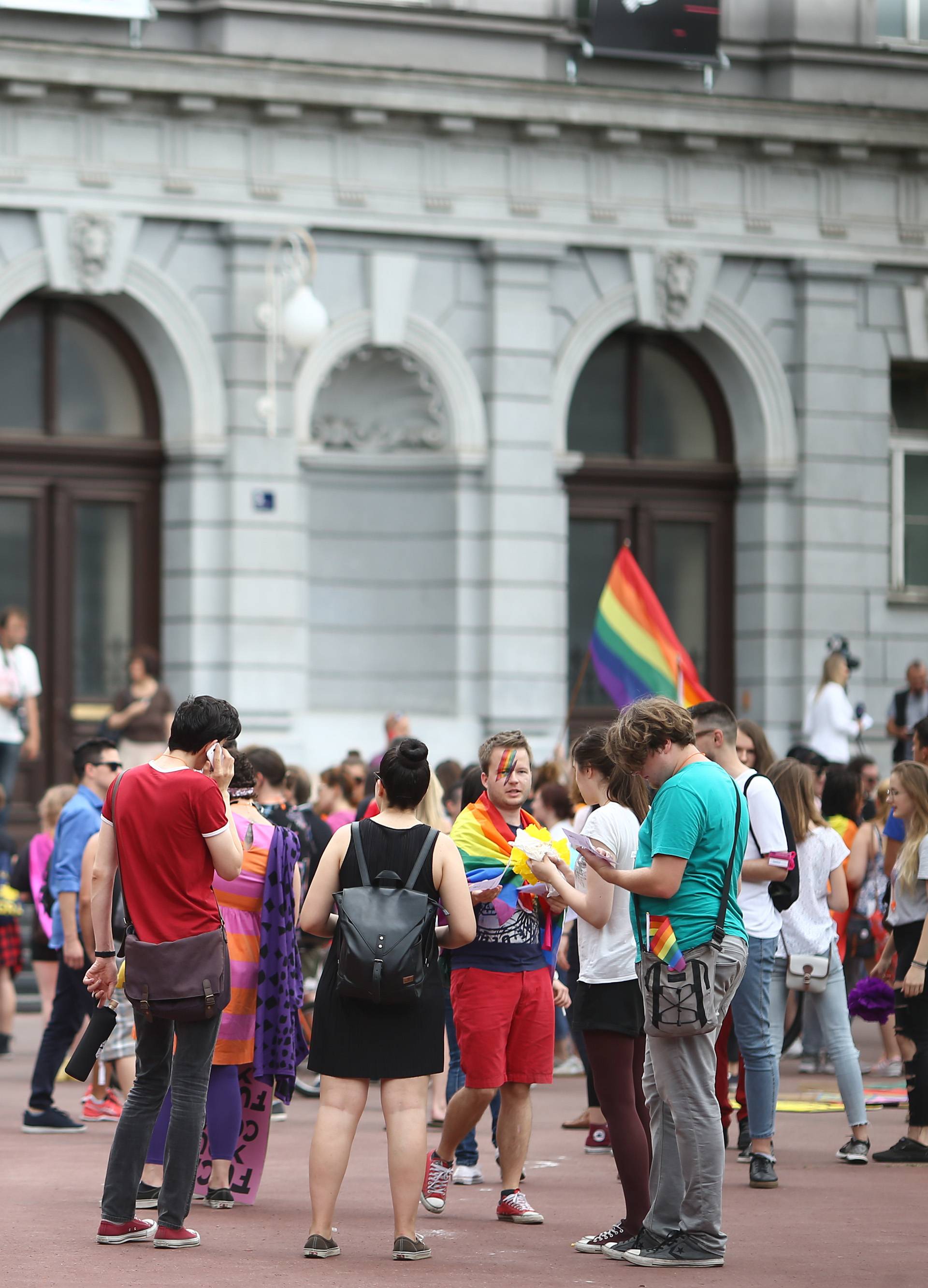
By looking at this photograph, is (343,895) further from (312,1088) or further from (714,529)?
(714,529)

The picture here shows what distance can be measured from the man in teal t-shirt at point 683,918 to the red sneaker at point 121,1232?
1743 millimetres

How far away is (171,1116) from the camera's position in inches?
323

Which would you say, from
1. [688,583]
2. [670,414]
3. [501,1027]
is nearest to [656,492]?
[670,414]

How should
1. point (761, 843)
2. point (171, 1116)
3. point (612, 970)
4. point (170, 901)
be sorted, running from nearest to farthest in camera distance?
1. point (170, 901)
2. point (171, 1116)
3. point (612, 970)
4. point (761, 843)

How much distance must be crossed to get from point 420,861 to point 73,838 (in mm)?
4052

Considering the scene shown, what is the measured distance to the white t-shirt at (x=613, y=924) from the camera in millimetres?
8594

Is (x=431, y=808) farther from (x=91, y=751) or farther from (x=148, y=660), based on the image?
(x=148, y=660)

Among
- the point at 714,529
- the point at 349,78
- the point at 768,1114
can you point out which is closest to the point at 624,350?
the point at 714,529

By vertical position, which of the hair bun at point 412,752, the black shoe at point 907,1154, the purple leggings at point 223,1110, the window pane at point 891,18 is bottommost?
the black shoe at point 907,1154

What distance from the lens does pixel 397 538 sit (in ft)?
68.4

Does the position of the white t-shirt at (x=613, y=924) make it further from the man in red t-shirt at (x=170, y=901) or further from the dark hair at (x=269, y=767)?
the dark hair at (x=269, y=767)

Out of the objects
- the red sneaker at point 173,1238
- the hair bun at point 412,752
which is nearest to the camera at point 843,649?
the hair bun at point 412,752

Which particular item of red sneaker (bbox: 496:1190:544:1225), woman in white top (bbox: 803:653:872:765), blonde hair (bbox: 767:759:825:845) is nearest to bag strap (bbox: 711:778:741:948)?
red sneaker (bbox: 496:1190:544:1225)

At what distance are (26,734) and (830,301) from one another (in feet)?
28.8
